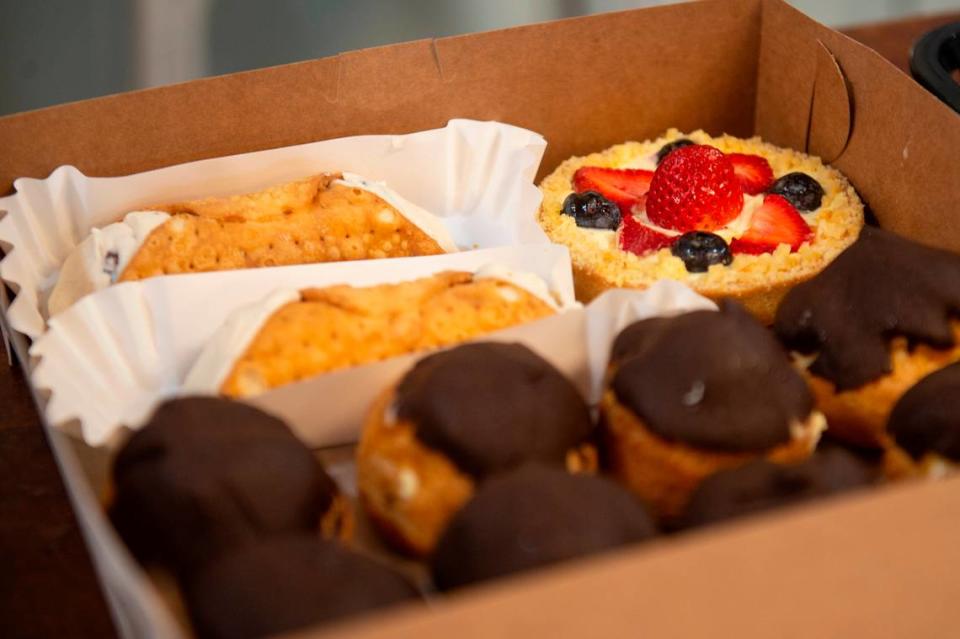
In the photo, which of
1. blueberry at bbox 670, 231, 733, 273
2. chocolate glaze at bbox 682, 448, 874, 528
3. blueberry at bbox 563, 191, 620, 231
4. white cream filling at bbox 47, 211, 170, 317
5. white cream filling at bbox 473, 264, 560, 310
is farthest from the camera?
blueberry at bbox 563, 191, 620, 231

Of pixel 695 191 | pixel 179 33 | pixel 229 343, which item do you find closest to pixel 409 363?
pixel 229 343

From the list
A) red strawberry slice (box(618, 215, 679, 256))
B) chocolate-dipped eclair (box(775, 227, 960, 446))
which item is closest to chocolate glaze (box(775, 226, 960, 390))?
chocolate-dipped eclair (box(775, 227, 960, 446))

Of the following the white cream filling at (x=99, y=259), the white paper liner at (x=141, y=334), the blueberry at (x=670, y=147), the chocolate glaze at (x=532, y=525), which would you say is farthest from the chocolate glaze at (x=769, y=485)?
the blueberry at (x=670, y=147)

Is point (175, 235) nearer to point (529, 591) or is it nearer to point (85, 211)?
point (85, 211)

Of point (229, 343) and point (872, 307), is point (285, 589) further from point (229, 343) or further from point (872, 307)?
point (872, 307)

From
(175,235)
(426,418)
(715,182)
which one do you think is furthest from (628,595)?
(715,182)

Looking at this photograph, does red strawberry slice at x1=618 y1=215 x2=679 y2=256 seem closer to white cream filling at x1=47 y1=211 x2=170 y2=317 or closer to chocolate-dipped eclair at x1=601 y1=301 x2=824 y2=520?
chocolate-dipped eclair at x1=601 y1=301 x2=824 y2=520
